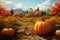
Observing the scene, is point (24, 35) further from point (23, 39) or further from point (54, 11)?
point (54, 11)

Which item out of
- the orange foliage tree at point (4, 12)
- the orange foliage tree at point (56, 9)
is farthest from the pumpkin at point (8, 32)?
the orange foliage tree at point (56, 9)

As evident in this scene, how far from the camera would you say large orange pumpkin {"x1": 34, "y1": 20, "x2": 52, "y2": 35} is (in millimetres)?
1890

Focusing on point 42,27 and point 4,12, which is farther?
point 4,12

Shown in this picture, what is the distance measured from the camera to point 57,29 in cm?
194

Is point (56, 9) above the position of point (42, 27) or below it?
above

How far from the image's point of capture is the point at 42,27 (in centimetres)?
189

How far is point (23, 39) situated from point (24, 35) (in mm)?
54

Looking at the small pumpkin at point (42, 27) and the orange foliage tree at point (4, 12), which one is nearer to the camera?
the small pumpkin at point (42, 27)

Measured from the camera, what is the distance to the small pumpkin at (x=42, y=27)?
1890 mm

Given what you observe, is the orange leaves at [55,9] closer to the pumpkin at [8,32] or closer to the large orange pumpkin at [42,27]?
the large orange pumpkin at [42,27]

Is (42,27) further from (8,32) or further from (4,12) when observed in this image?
(4,12)

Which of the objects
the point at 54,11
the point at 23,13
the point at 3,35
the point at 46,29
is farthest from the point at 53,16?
the point at 3,35

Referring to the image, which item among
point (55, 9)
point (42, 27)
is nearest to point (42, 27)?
point (42, 27)

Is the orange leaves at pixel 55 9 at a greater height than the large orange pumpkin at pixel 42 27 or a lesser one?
greater
